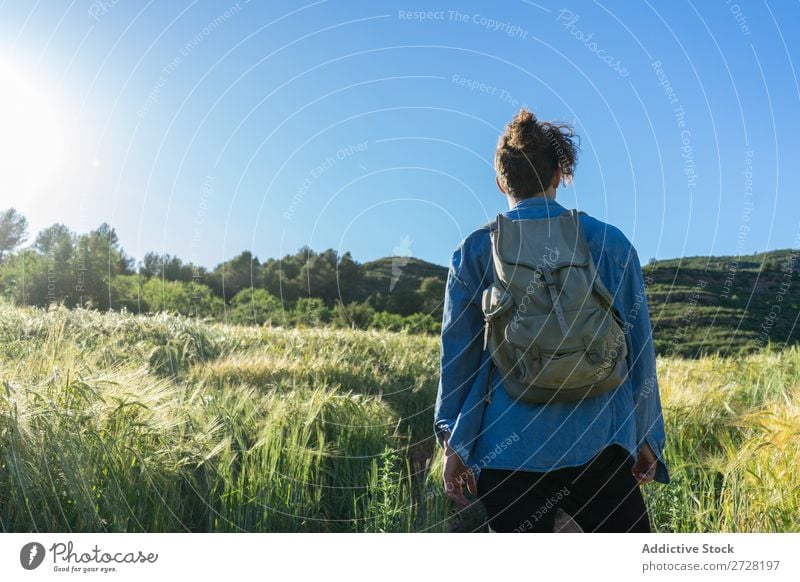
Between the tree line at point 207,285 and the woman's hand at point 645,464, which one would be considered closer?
the woman's hand at point 645,464

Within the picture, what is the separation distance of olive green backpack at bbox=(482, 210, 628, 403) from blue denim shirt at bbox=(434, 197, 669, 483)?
0.08m

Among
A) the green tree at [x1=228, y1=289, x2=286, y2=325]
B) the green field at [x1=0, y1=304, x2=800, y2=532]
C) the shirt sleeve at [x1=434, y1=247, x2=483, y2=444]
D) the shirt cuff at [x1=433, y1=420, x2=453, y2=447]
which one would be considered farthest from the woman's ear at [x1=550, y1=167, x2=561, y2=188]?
the green tree at [x1=228, y1=289, x2=286, y2=325]

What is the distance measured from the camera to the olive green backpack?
223cm

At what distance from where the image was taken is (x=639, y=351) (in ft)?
8.12

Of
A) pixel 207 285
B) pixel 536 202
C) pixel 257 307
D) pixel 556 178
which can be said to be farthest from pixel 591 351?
pixel 257 307

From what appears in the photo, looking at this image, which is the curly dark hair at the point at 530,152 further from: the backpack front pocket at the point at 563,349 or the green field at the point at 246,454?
the green field at the point at 246,454

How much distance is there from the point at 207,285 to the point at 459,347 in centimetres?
1191

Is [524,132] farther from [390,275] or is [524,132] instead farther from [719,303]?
[719,303]

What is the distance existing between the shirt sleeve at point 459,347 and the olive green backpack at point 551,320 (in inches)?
5.1

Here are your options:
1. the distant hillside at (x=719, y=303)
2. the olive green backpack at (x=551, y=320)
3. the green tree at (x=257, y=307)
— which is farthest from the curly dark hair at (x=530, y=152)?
the distant hillside at (x=719, y=303)

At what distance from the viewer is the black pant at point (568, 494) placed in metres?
2.30
